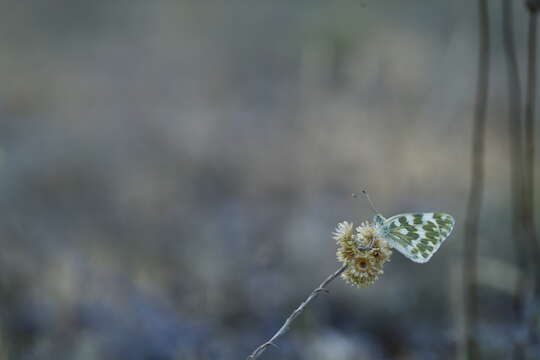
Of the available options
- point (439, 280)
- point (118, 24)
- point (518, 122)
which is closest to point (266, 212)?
point (439, 280)

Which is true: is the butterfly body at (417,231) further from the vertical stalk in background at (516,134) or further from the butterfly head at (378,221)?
the vertical stalk in background at (516,134)

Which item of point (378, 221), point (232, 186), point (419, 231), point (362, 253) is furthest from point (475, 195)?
point (232, 186)

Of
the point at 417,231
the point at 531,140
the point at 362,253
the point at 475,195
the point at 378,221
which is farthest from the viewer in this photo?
the point at 475,195

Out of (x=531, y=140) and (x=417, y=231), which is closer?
(x=417, y=231)

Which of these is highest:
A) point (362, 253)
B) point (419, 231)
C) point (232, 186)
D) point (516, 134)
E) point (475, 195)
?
point (232, 186)

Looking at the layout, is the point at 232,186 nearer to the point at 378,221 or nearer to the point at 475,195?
the point at 475,195

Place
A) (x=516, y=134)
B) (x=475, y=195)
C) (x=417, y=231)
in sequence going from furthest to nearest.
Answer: (x=516, y=134), (x=475, y=195), (x=417, y=231)

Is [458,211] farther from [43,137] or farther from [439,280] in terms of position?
[43,137]
